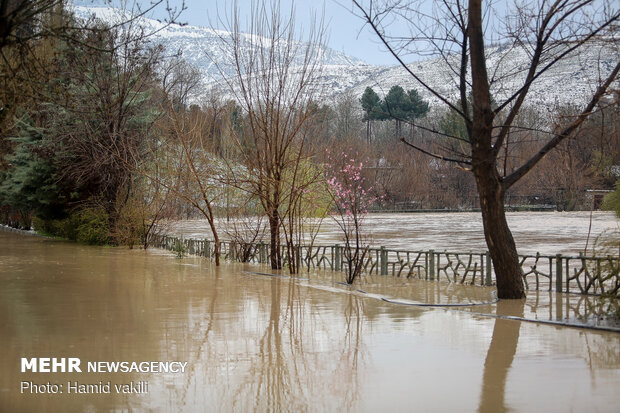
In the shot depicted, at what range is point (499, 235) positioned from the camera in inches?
548

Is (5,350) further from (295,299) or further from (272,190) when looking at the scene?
(272,190)

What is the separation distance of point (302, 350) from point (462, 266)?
1198cm

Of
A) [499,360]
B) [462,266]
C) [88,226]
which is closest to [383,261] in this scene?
[462,266]

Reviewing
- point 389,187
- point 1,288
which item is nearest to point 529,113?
point 389,187

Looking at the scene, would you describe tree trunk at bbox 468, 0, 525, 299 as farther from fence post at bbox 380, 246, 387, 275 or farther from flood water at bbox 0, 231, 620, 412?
fence post at bbox 380, 246, 387, 275

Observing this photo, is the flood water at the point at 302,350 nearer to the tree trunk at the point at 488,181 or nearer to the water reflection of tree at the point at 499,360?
the water reflection of tree at the point at 499,360

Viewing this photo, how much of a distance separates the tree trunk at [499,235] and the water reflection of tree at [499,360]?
0.81 meters

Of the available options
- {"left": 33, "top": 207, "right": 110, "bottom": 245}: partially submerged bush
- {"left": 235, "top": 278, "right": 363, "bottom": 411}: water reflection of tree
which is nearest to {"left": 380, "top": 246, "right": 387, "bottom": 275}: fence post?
{"left": 235, "top": 278, "right": 363, "bottom": 411}: water reflection of tree

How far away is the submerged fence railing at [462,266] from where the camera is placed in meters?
14.4

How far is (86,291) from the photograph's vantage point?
15906 millimetres

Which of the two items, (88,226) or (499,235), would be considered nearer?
(499,235)

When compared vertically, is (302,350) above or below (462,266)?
below

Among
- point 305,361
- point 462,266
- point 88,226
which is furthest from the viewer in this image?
point 88,226

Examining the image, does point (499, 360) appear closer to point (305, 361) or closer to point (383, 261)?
point (305, 361)
